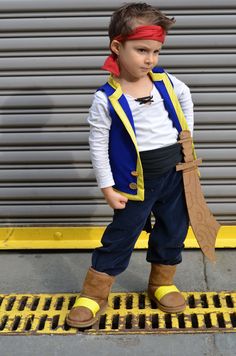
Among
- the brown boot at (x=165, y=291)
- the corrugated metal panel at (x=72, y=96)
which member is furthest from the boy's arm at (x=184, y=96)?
the brown boot at (x=165, y=291)

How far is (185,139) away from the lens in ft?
9.75

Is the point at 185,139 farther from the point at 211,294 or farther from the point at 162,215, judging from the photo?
the point at 211,294

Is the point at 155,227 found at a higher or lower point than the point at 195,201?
lower

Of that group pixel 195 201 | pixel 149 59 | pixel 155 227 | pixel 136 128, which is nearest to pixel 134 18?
pixel 149 59

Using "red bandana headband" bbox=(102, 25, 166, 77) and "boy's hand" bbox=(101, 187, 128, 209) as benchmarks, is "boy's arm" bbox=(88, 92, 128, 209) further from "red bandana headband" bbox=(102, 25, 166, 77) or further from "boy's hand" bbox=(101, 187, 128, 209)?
"red bandana headband" bbox=(102, 25, 166, 77)

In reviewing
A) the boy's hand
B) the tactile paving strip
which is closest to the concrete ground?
the tactile paving strip

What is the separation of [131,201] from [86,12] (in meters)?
1.38

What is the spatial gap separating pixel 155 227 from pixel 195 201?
0.95ft

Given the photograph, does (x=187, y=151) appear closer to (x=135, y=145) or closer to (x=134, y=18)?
(x=135, y=145)

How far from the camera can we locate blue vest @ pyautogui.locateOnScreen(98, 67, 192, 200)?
108 inches

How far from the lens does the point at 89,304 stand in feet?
10.5

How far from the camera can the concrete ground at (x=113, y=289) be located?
3.02 m

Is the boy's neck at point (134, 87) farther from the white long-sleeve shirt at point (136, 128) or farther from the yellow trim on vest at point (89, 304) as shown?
Answer: the yellow trim on vest at point (89, 304)

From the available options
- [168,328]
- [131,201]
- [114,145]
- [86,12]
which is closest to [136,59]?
[114,145]
